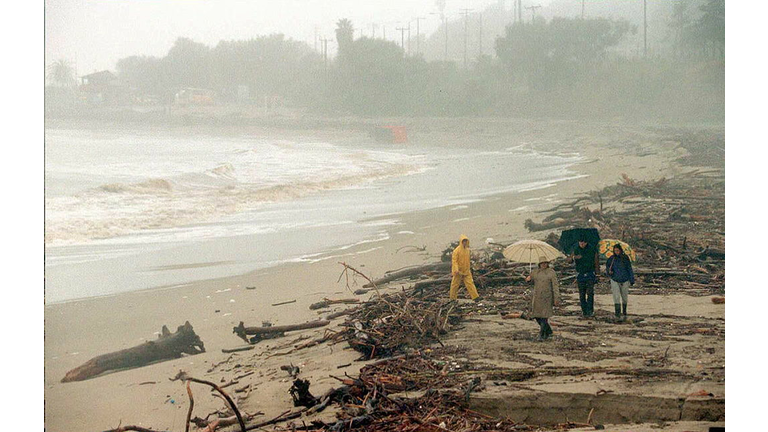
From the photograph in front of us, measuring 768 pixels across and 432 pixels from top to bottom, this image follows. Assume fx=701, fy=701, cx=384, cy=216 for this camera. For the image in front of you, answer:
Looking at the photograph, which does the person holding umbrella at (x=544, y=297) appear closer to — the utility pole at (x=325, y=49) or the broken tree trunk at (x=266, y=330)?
the broken tree trunk at (x=266, y=330)

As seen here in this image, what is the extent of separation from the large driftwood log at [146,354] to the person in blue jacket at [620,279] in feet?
9.82

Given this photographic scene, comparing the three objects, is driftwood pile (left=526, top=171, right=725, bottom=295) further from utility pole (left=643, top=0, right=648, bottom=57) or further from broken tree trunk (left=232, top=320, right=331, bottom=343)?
broken tree trunk (left=232, top=320, right=331, bottom=343)

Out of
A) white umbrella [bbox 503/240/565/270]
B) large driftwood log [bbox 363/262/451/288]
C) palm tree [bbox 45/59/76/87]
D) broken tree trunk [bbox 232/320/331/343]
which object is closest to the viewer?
white umbrella [bbox 503/240/565/270]

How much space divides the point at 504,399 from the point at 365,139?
3531 millimetres

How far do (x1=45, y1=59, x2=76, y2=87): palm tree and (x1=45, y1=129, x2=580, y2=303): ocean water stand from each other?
1.38 feet

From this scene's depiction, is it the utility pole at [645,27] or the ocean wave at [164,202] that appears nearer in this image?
the utility pole at [645,27]

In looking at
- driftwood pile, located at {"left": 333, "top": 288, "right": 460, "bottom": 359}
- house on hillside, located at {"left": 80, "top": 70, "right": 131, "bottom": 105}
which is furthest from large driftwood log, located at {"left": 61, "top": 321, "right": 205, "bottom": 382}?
house on hillside, located at {"left": 80, "top": 70, "right": 131, "bottom": 105}

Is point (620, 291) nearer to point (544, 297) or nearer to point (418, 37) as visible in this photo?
point (544, 297)

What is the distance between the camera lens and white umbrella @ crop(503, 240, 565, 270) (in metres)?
5.08

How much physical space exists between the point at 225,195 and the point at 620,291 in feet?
12.8

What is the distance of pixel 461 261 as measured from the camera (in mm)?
5164

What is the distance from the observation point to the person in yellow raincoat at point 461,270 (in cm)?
517

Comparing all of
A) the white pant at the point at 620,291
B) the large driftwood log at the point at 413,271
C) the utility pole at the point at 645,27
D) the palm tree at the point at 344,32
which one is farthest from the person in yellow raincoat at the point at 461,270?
the utility pole at the point at 645,27

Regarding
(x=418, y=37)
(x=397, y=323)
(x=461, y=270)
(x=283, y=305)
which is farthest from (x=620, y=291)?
(x=418, y=37)
